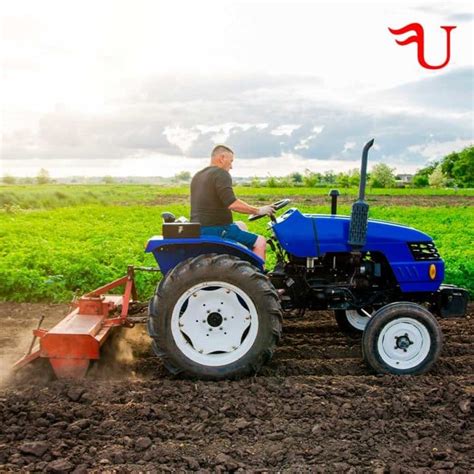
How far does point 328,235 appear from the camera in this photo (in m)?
5.66

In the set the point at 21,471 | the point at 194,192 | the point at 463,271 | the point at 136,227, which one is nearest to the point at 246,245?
the point at 194,192

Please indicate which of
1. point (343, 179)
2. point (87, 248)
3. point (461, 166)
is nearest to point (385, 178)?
point (343, 179)

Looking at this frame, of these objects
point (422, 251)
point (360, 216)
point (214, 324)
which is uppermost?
point (360, 216)

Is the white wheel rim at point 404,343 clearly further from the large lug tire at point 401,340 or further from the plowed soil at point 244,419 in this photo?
the plowed soil at point 244,419

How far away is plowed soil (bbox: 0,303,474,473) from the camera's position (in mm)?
3959

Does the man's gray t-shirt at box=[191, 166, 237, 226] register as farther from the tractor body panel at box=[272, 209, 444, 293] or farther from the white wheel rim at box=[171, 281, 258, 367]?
the white wheel rim at box=[171, 281, 258, 367]

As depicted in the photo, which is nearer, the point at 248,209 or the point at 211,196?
the point at 248,209

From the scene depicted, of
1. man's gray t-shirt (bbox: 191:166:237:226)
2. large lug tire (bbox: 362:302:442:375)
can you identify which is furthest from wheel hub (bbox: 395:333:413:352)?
man's gray t-shirt (bbox: 191:166:237:226)

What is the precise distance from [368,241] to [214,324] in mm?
1514

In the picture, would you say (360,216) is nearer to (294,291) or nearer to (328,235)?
(328,235)

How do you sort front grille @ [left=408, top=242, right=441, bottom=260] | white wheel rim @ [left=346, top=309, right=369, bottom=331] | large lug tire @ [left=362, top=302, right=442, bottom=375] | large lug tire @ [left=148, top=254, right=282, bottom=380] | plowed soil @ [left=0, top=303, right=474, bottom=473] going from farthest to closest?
white wheel rim @ [left=346, top=309, right=369, bottom=331], front grille @ [left=408, top=242, right=441, bottom=260], large lug tire @ [left=362, top=302, right=442, bottom=375], large lug tire @ [left=148, top=254, right=282, bottom=380], plowed soil @ [left=0, top=303, right=474, bottom=473]

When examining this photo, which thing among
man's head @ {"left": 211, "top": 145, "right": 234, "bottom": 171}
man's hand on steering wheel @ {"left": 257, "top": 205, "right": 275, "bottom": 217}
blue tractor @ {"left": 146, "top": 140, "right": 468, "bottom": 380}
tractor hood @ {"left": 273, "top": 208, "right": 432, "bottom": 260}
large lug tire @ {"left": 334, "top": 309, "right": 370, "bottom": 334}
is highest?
man's head @ {"left": 211, "top": 145, "right": 234, "bottom": 171}

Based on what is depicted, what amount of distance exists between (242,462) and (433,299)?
9.00 feet

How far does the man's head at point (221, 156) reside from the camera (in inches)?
221
